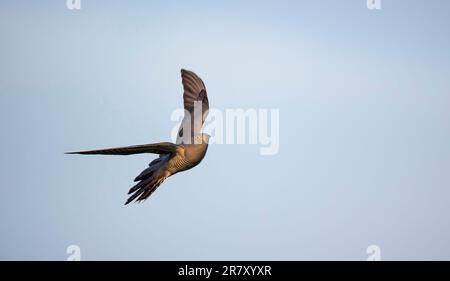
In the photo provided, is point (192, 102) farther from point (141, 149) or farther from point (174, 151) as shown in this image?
point (141, 149)

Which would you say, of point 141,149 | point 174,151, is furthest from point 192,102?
point 141,149

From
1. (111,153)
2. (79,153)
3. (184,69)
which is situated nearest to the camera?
(79,153)

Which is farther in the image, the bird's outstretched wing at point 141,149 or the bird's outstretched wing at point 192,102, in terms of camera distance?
the bird's outstretched wing at point 192,102

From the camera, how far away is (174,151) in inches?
Result: 543

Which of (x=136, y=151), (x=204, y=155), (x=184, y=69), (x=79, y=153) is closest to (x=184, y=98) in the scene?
(x=184, y=69)

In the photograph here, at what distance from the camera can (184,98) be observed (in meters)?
16.7

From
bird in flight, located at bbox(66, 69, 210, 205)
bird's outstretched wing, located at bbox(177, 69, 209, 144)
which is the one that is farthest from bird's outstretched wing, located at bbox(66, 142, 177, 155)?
bird's outstretched wing, located at bbox(177, 69, 209, 144)

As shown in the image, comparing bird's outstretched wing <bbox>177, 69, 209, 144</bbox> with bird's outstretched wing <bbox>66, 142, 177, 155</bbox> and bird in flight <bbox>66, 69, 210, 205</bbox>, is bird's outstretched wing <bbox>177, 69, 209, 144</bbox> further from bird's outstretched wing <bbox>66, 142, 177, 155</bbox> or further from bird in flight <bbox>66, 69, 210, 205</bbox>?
bird's outstretched wing <bbox>66, 142, 177, 155</bbox>

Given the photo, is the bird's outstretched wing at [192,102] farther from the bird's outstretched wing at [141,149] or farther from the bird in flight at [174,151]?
the bird's outstretched wing at [141,149]

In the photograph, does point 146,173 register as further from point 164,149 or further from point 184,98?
point 184,98

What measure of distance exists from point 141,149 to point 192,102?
411cm

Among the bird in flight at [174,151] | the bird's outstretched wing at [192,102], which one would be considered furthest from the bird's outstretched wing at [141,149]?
the bird's outstretched wing at [192,102]

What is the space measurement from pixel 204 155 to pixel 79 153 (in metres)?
3.61

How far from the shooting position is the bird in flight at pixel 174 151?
12.9 m
